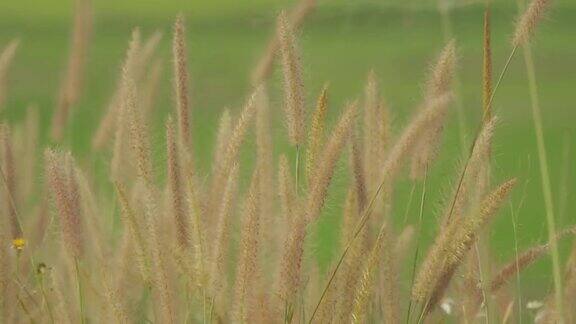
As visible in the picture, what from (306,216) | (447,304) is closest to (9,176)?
(306,216)

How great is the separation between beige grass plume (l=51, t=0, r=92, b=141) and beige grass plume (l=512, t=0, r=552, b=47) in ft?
2.48

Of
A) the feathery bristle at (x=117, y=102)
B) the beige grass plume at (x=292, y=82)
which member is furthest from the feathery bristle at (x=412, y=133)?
the feathery bristle at (x=117, y=102)

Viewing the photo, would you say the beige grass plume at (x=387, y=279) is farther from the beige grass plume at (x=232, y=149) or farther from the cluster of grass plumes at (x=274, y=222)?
the beige grass plume at (x=232, y=149)

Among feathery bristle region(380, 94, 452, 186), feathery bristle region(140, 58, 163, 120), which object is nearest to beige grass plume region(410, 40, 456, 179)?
feathery bristle region(380, 94, 452, 186)

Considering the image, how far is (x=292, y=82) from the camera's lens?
5.12 feet

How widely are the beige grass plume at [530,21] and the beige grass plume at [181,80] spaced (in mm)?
363

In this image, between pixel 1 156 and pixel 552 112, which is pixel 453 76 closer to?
pixel 1 156

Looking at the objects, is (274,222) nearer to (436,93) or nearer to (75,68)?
(436,93)

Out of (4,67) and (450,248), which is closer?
(450,248)

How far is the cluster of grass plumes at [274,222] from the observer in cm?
151

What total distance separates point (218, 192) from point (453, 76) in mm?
309

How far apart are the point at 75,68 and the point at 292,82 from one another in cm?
70

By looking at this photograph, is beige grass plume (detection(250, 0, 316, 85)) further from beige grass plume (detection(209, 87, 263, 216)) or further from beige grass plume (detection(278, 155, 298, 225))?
beige grass plume (detection(278, 155, 298, 225))

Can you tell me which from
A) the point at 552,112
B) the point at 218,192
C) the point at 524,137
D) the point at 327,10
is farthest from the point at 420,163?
the point at 327,10
